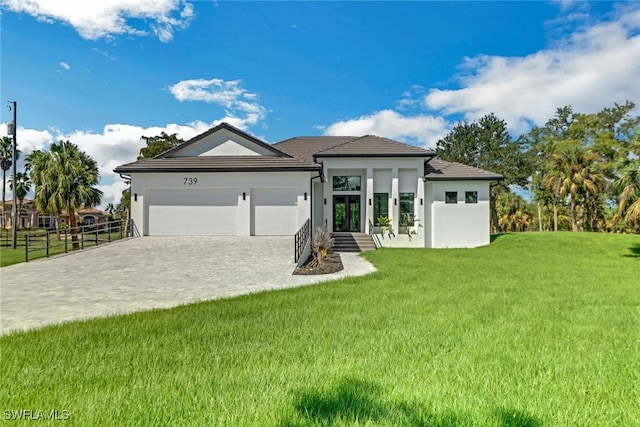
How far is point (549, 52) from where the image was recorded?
18.7 metres

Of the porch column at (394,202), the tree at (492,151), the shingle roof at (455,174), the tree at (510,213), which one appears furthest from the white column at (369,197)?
the tree at (510,213)

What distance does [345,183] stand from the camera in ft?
66.4

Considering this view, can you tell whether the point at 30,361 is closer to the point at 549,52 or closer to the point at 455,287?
the point at 455,287

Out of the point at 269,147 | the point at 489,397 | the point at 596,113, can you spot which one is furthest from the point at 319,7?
the point at 596,113

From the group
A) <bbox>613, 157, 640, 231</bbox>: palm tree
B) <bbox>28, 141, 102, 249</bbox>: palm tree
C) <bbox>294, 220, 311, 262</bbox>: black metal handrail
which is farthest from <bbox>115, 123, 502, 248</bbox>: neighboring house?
<bbox>28, 141, 102, 249</bbox>: palm tree

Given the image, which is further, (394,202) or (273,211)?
(394,202)

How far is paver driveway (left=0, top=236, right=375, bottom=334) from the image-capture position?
20.9ft

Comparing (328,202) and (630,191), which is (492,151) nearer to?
(630,191)

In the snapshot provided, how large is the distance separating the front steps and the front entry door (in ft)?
3.97

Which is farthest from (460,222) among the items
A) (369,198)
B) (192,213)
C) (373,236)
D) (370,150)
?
(192,213)

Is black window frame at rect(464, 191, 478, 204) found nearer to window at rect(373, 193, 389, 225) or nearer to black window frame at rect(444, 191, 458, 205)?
black window frame at rect(444, 191, 458, 205)

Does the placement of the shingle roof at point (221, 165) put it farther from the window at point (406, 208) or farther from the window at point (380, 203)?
the window at point (406, 208)

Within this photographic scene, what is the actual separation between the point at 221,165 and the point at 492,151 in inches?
1100

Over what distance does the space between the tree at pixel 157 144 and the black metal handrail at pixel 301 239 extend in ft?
61.1
